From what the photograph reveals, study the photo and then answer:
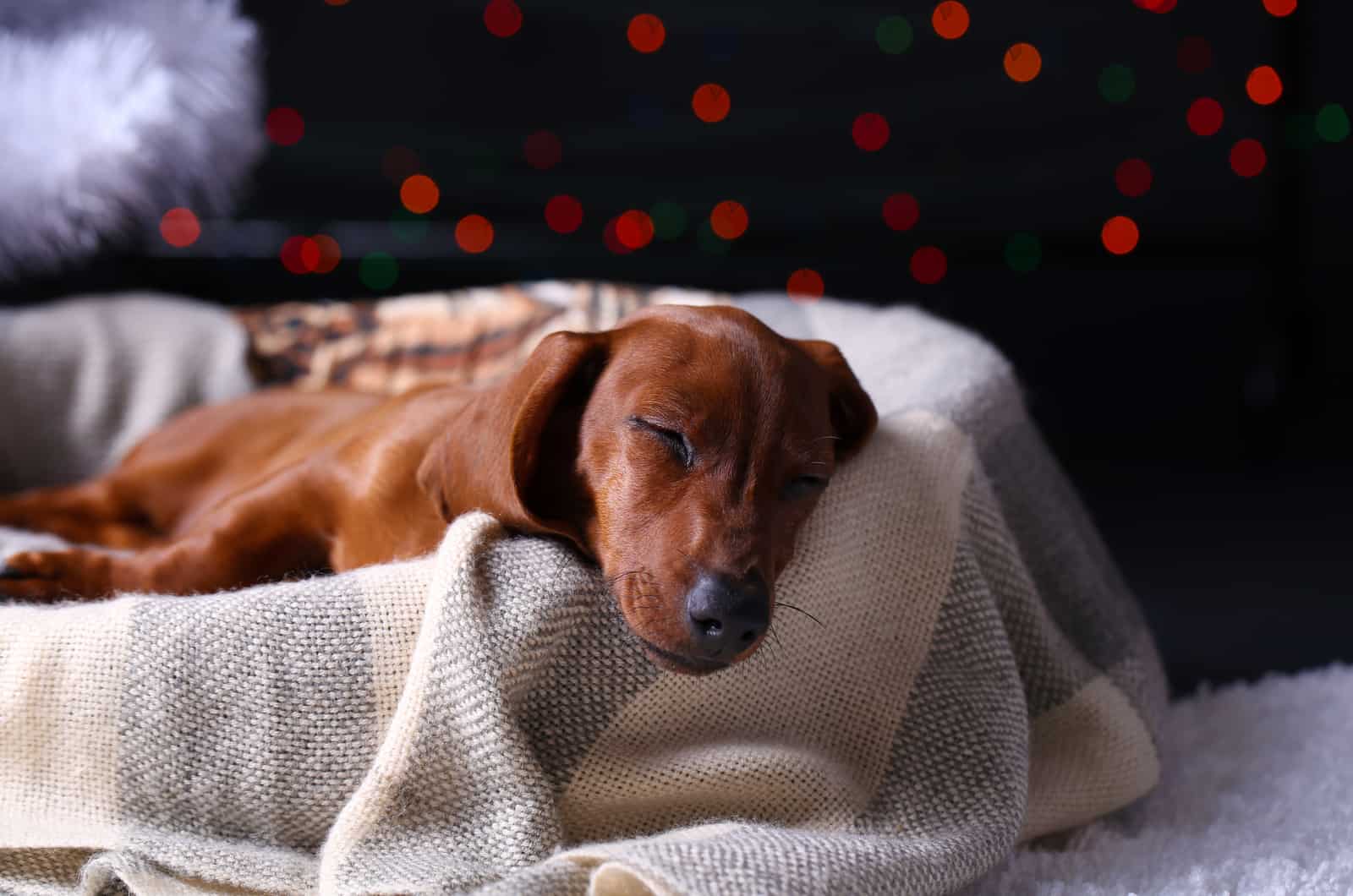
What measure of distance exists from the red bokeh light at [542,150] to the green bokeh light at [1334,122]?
241cm

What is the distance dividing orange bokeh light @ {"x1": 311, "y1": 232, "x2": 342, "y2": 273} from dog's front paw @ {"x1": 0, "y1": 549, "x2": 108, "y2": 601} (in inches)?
79.5

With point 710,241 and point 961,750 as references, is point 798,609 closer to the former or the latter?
point 961,750

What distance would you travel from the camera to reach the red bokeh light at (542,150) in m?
4.01

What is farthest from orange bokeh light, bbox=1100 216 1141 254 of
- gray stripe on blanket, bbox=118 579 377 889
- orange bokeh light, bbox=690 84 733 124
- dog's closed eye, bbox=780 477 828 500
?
gray stripe on blanket, bbox=118 579 377 889

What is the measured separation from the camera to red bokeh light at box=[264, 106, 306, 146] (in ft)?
12.6

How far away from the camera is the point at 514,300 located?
3.05 meters

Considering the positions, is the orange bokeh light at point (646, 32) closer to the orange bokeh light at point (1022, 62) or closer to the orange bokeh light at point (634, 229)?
the orange bokeh light at point (634, 229)

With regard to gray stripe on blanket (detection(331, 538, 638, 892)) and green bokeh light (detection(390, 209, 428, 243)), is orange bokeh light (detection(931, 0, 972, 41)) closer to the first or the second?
green bokeh light (detection(390, 209, 428, 243))

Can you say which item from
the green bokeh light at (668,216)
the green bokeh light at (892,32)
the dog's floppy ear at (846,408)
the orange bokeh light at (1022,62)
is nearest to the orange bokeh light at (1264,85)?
the orange bokeh light at (1022,62)

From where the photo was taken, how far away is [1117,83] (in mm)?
4184

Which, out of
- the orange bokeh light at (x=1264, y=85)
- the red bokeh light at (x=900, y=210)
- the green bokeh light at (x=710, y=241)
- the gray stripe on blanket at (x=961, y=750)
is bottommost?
the green bokeh light at (x=710, y=241)

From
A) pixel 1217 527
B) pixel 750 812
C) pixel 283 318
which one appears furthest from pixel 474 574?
pixel 1217 527

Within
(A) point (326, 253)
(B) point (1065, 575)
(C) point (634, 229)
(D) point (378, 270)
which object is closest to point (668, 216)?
(C) point (634, 229)

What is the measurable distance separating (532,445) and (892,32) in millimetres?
2910
